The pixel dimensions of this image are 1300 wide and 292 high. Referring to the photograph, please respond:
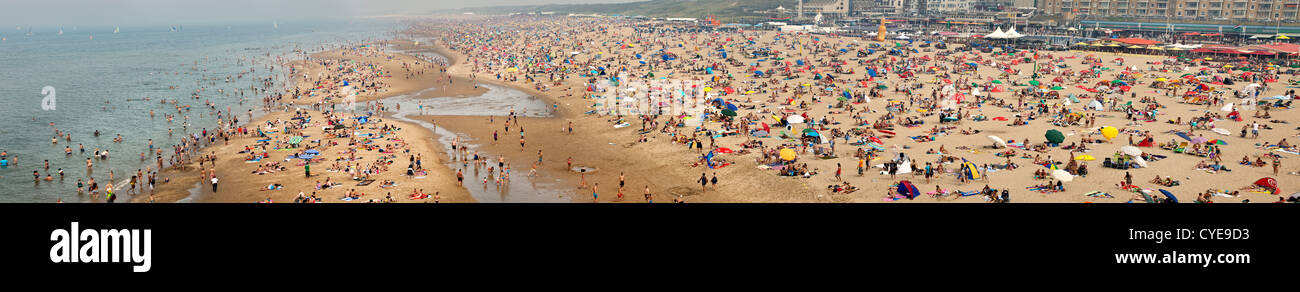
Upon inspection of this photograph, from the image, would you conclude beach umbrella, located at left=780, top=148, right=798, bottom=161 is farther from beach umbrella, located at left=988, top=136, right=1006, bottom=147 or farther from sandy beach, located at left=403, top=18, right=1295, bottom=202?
beach umbrella, located at left=988, top=136, right=1006, bottom=147

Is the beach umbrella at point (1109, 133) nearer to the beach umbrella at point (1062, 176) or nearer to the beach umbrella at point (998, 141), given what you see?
the beach umbrella at point (998, 141)

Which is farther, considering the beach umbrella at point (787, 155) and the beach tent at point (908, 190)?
the beach umbrella at point (787, 155)

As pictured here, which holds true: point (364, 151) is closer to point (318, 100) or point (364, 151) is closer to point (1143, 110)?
point (318, 100)

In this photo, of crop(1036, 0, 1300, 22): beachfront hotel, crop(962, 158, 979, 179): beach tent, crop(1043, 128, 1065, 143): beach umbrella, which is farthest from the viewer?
crop(1036, 0, 1300, 22): beachfront hotel

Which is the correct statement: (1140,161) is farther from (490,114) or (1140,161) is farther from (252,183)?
(490,114)

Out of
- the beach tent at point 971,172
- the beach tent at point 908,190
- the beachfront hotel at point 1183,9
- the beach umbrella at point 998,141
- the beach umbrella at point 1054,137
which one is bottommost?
the beach tent at point 908,190

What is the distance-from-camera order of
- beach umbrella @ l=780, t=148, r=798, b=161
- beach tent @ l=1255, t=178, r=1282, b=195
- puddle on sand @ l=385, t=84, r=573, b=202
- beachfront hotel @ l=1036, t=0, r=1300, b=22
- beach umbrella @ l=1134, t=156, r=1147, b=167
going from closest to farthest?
beach tent @ l=1255, t=178, r=1282, b=195 → beach umbrella @ l=1134, t=156, r=1147, b=167 → puddle on sand @ l=385, t=84, r=573, b=202 → beach umbrella @ l=780, t=148, r=798, b=161 → beachfront hotel @ l=1036, t=0, r=1300, b=22

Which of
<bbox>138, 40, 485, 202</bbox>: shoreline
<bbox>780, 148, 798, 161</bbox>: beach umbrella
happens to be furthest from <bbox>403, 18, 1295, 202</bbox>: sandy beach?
<bbox>138, 40, 485, 202</bbox>: shoreline

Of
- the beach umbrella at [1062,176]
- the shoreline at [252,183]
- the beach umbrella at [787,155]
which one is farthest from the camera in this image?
the beach umbrella at [787,155]

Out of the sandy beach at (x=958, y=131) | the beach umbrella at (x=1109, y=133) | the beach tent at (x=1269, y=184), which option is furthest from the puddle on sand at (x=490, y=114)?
the beach tent at (x=1269, y=184)

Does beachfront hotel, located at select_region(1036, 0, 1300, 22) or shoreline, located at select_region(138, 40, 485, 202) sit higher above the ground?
beachfront hotel, located at select_region(1036, 0, 1300, 22)
